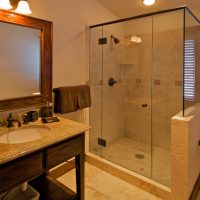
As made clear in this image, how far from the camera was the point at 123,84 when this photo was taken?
318 cm

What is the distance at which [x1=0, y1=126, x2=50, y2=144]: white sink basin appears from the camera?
60.1 inches

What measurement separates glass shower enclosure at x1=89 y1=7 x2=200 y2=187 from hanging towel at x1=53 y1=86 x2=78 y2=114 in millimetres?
623

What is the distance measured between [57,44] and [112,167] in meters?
1.61

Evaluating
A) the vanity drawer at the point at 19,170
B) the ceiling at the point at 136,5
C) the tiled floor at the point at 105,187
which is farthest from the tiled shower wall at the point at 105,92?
the vanity drawer at the point at 19,170

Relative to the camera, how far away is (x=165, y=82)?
2869mm

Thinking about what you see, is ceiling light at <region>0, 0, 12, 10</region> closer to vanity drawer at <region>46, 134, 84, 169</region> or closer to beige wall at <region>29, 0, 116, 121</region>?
beige wall at <region>29, 0, 116, 121</region>

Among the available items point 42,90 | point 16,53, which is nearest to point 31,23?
point 16,53

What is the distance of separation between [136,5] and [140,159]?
2185mm

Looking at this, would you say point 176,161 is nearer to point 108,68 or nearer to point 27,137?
point 27,137

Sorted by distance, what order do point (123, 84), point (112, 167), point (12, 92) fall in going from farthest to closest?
point (123, 84) < point (112, 167) < point (12, 92)

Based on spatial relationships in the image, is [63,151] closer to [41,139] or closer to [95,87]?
[41,139]

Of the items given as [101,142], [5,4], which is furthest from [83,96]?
[5,4]


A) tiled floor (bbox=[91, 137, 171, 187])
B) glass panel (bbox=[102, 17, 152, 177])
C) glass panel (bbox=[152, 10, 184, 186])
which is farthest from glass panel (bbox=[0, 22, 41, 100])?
glass panel (bbox=[152, 10, 184, 186])

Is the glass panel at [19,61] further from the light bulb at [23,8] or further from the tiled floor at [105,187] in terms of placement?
the tiled floor at [105,187]
